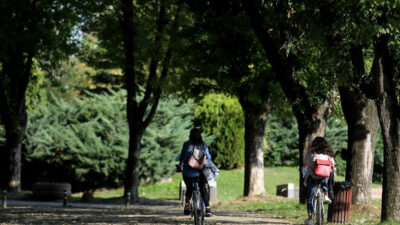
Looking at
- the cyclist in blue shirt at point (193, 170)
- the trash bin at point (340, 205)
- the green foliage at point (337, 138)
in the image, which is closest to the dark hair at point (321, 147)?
the trash bin at point (340, 205)

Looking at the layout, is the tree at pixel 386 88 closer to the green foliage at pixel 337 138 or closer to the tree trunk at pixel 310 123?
the tree trunk at pixel 310 123

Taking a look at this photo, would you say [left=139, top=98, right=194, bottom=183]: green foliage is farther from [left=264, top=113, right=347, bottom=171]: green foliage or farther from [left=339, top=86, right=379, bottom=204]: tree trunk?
[left=339, top=86, right=379, bottom=204]: tree trunk

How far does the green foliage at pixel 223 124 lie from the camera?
3538 cm

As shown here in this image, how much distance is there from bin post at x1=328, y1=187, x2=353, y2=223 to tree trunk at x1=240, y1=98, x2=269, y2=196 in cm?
988

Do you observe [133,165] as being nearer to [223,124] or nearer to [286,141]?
[223,124]

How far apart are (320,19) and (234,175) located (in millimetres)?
23846

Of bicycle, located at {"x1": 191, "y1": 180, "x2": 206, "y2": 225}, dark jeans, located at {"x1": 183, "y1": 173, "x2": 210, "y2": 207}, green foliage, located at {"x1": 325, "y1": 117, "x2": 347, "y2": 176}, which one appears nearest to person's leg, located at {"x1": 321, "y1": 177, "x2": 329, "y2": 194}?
dark jeans, located at {"x1": 183, "y1": 173, "x2": 210, "y2": 207}

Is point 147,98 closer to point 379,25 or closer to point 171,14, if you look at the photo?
point 171,14

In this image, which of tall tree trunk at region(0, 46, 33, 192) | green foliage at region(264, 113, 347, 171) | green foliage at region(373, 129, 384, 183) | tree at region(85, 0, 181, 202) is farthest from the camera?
green foliage at region(264, 113, 347, 171)

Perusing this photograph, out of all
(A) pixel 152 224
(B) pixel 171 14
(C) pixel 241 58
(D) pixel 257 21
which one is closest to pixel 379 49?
(D) pixel 257 21

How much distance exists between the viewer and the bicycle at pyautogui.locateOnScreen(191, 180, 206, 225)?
11328 mm

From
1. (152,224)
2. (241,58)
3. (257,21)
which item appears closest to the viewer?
(152,224)

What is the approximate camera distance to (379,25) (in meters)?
11.5

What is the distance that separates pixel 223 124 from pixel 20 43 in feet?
45.6
